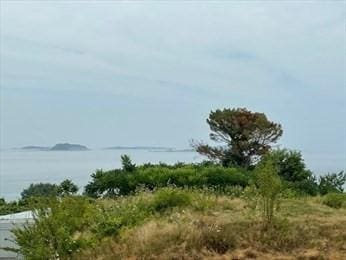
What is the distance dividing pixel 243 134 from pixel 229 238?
17.8 m

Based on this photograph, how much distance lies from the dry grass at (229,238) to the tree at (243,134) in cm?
1559

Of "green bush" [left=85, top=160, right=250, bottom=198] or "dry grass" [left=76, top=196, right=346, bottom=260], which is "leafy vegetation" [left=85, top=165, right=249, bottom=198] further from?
"dry grass" [left=76, top=196, right=346, bottom=260]

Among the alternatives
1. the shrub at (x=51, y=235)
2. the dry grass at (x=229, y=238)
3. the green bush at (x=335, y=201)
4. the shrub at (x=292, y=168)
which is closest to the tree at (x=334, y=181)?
the shrub at (x=292, y=168)

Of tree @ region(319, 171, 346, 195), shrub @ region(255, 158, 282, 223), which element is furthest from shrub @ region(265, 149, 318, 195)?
shrub @ region(255, 158, 282, 223)

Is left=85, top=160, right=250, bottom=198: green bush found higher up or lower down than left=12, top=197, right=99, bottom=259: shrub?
higher up

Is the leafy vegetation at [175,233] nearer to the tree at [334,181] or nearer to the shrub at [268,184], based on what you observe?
the shrub at [268,184]

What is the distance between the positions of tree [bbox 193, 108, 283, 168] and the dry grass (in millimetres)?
15593

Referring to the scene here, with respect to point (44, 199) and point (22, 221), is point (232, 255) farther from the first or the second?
point (22, 221)

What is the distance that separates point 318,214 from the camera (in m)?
12.6

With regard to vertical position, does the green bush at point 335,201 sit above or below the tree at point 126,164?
below

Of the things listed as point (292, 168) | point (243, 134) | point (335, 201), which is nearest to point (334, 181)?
point (292, 168)

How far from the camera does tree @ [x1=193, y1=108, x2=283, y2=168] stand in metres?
28.1

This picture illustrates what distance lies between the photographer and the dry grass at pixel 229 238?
10.2 meters

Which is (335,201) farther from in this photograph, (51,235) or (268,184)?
(51,235)
